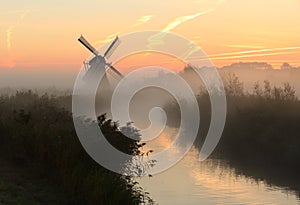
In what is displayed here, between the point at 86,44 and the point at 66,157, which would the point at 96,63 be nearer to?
the point at 86,44

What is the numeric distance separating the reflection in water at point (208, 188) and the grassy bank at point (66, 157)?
229 centimetres

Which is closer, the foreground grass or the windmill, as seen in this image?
the foreground grass

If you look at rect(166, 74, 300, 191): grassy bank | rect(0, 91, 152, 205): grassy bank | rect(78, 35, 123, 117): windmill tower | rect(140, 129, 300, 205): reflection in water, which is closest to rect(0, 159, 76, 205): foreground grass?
rect(0, 91, 152, 205): grassy bank

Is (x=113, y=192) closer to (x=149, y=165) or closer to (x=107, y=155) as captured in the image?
(x=107, y=155)

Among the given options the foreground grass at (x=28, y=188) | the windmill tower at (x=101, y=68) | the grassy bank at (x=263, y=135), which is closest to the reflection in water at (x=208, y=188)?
the grassy bank at (x=263, y=135)

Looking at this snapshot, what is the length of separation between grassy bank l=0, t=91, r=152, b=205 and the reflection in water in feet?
7.52

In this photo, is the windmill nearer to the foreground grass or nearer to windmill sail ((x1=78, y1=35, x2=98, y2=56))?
windmill sail ((x1=78, y1=35, x2=98, y2=56))

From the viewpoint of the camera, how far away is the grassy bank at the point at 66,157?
10.6 meters

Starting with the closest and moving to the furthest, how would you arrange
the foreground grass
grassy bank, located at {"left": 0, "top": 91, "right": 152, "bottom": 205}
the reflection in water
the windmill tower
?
1. the foreground grass
2. grassy bank, located at {"left": 0, "top": 91, "right": 152, "bottom": 205}
3. the reflection in water
4. the windmill tower

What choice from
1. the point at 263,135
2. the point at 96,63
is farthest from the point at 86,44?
the point at 263,135

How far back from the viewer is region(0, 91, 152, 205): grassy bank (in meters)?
10.6

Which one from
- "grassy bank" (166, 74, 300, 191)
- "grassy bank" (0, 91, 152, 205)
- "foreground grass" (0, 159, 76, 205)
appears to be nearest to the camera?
"foreground grass" (0, 159, 76, 205)

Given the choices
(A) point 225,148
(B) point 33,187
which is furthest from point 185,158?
(B) point 33,187

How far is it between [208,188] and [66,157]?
6.80 metres
